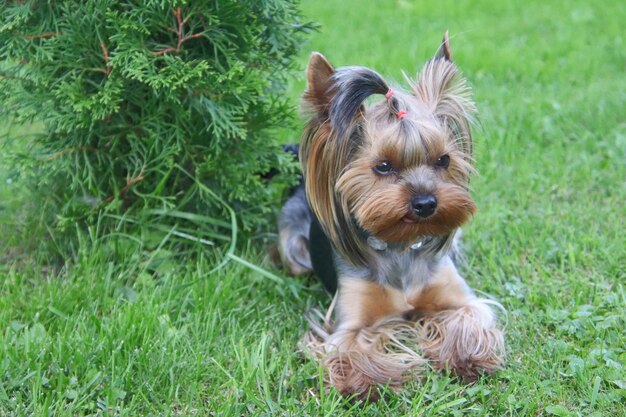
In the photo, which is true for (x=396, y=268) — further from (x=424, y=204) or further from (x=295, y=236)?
(x=295, y=236)

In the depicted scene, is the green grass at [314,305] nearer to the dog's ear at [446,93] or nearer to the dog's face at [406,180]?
the dog's ear at [446,93]

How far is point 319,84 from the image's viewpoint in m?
3.39

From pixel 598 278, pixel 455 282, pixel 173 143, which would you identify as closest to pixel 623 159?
pixel 598 278

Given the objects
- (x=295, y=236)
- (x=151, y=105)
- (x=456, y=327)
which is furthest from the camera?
(x=295, y=236)

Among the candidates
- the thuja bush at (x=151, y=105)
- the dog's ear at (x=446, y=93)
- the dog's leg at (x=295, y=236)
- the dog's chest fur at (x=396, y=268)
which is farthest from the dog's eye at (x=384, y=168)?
the dog's leg at (x=295, y=236)

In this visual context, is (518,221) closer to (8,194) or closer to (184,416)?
(184,416)

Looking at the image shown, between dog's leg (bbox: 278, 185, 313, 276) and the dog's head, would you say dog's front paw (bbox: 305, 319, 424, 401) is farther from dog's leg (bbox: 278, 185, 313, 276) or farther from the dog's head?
dog's leg (bbox: 278, 185, 313, 276)

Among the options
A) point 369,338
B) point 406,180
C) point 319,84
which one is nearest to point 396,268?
point 369,338

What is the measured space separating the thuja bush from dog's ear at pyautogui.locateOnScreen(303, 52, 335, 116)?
25.9 inches

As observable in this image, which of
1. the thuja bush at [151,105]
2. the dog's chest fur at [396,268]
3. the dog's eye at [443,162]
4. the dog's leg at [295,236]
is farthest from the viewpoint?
the dog's leg at [295,236]

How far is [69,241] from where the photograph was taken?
445 cm

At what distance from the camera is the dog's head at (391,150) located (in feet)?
10.9

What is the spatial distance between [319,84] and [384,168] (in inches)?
17.1

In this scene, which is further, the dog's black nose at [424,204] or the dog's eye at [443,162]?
the dog's eye at [443,162]
